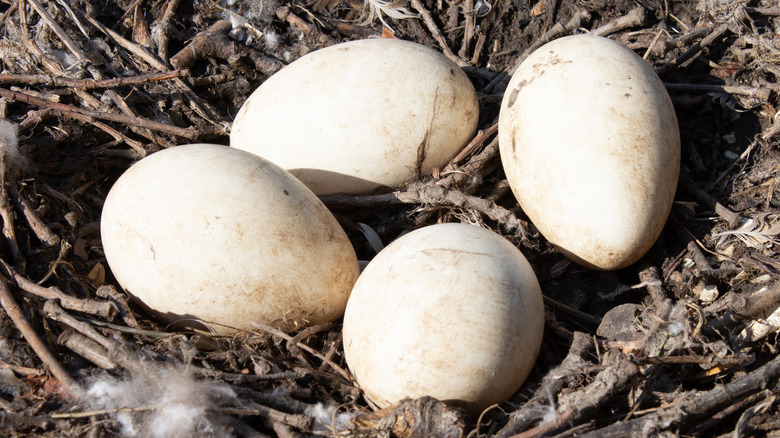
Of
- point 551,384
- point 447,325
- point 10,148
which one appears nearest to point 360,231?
point 447,325

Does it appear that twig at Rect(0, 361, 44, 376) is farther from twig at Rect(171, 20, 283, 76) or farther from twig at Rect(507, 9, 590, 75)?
twig at Rect(507, 9, 590, 75)

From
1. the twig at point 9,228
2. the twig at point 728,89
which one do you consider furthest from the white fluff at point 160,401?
the twig at point 728,89

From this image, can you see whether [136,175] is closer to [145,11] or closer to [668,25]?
[145,11]

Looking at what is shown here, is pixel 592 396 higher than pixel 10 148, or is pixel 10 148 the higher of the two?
pixel 10 148

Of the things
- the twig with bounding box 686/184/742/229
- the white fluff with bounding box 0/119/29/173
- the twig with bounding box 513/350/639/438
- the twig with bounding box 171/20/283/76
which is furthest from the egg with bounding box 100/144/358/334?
the twig with bounding box 686/184/742/229

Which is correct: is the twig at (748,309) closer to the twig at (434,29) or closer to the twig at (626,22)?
the twig at (626,22)

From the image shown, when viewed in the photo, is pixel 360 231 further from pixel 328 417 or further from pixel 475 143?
pixel 328 417
